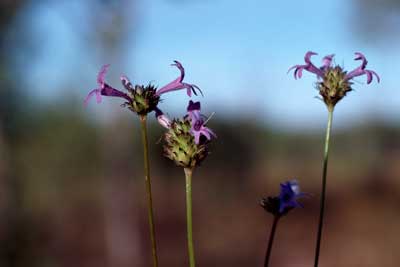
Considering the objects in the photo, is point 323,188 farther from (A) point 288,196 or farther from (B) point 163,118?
(B) point 163,118

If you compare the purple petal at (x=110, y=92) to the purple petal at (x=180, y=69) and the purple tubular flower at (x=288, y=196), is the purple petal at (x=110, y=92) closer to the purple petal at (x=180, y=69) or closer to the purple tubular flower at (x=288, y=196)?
the purple petal at (x=180, y=69)

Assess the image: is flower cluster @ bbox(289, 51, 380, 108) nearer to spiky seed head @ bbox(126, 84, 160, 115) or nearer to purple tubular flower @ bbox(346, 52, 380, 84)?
purple tubular flower @ bbox(346, 52, 380, 84)

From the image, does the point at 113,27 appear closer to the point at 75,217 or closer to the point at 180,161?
the point at 180,161

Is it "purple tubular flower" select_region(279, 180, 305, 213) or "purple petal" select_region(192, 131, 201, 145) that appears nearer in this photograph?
"purple petal" select_region(192, 131, 201, 145)

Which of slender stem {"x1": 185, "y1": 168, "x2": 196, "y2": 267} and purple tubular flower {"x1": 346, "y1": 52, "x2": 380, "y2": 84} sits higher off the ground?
purple tubular flower {"x1": 346, "y1": 52, "x2": 380, "y2": 84}

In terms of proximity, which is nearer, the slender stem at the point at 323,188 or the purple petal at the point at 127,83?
the slender stem at the point at 323,188

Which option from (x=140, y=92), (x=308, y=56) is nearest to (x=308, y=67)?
(x=308, y=56)

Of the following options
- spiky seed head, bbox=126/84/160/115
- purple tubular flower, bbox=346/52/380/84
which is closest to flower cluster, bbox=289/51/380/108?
purple tubular flower, bbox=346/52/380/84

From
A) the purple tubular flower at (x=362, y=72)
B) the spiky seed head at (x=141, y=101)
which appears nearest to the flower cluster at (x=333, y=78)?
the purple tubular flower at (x=362, y=72)
